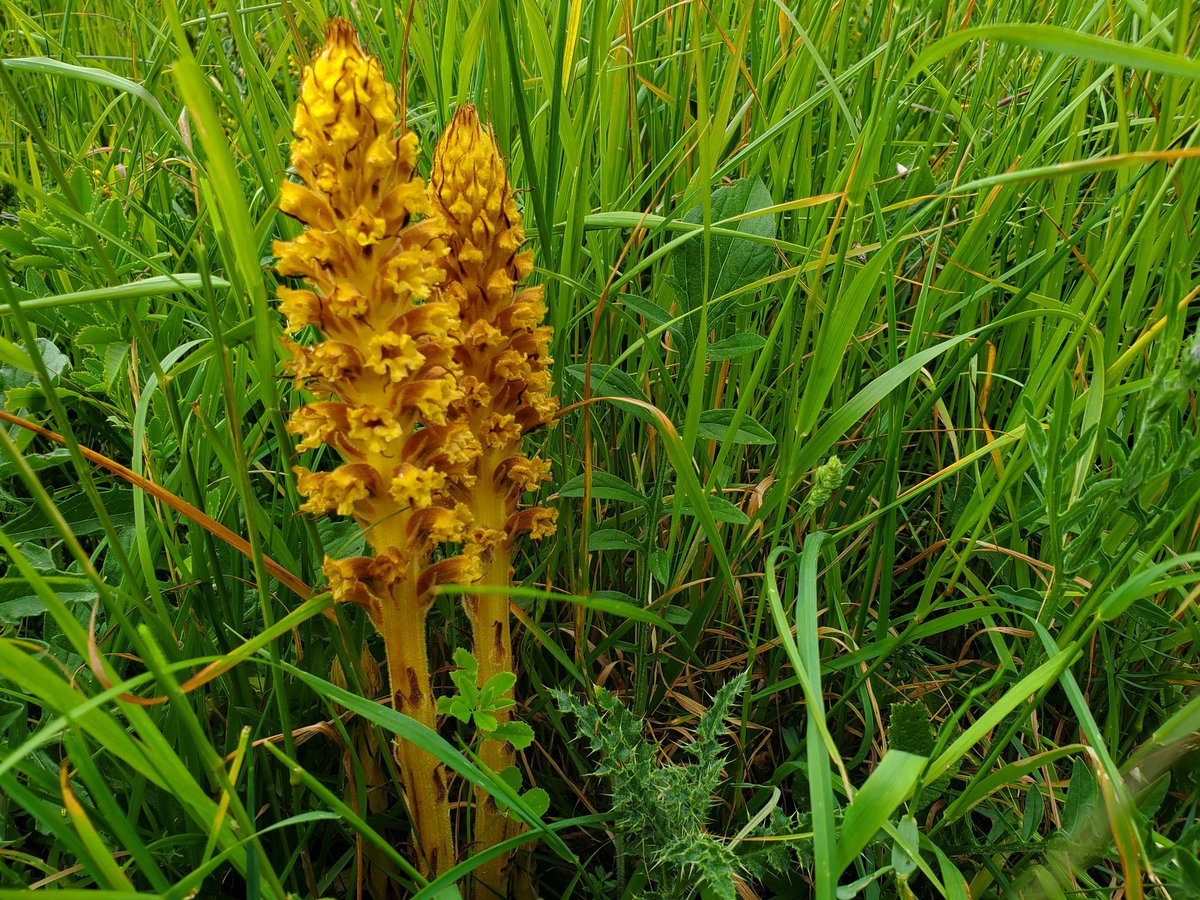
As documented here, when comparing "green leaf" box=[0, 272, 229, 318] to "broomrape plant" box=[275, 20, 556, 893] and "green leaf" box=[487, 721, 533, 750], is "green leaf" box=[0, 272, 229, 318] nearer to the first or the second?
"broomrape plant" box=[275, 20, 556, 893]

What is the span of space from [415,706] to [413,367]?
49cm

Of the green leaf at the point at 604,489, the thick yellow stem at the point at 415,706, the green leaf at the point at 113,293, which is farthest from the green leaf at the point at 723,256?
the green leaf at the point at 113,293

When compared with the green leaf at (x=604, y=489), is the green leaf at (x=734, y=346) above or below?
above

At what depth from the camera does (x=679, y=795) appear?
1250 millimetres

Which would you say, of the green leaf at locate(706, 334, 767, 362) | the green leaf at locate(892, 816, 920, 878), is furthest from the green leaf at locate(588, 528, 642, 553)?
the green leaf at locate(892, 816, 920, 878)

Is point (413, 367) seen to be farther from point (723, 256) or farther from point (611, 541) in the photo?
point (723, 256)

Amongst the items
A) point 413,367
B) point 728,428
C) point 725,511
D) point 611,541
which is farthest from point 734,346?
point 413,367

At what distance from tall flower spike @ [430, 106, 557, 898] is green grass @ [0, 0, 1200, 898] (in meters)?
0.10

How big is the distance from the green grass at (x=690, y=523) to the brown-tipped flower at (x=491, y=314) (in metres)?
0.11

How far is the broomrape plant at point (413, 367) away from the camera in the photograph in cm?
106

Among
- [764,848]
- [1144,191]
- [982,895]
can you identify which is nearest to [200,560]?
[764,848]

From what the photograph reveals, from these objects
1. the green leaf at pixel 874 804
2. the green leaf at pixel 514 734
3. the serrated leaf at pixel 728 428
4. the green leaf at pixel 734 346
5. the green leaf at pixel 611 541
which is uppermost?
the green leaf at pixel 734 346

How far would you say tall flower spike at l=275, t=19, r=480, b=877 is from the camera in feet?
3.43

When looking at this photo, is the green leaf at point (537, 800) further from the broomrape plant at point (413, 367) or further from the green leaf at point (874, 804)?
the green leaf at point (874, 804)
